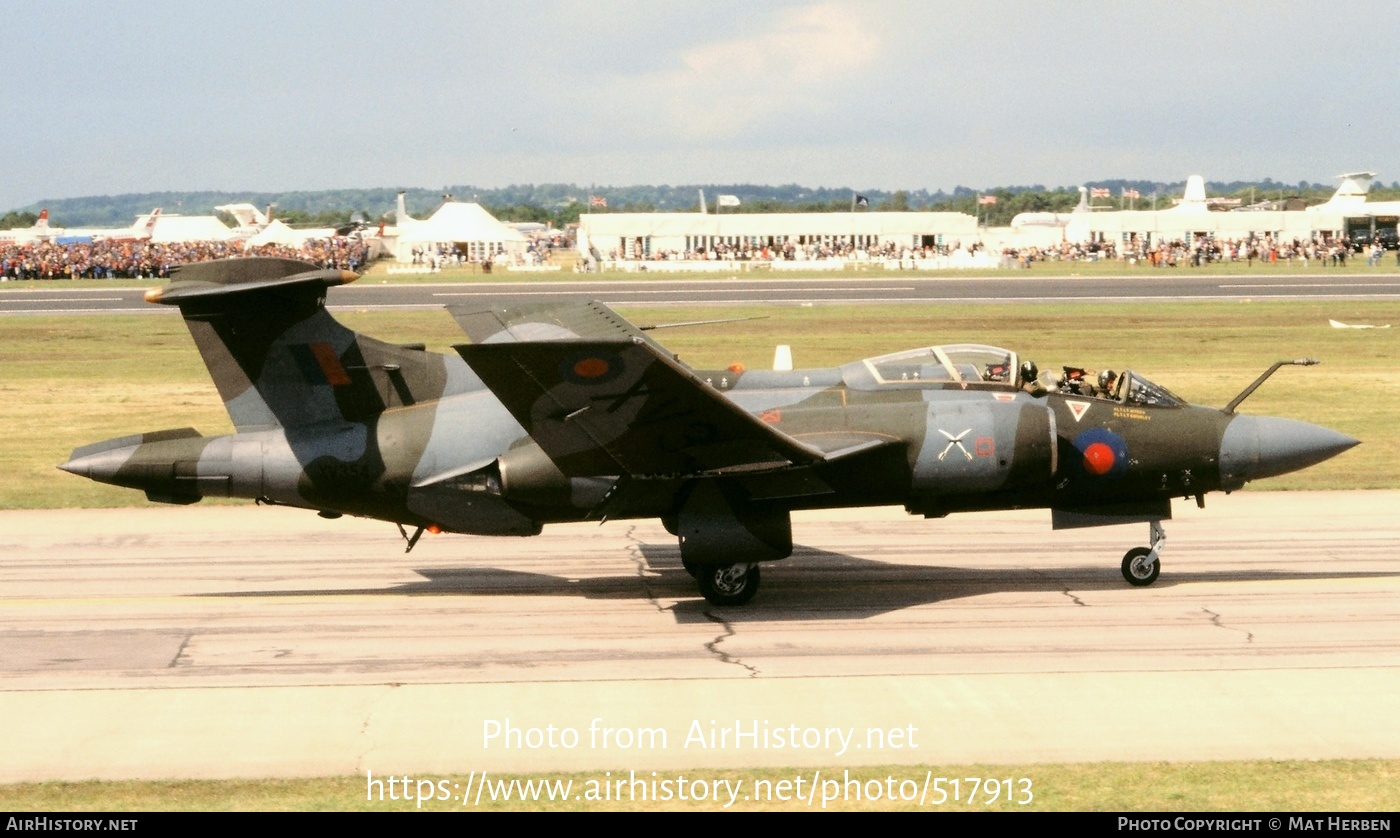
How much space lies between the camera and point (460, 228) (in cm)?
11631

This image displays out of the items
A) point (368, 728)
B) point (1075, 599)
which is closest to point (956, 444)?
point (1075, 599)

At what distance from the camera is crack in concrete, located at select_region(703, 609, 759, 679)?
14969 millimetres

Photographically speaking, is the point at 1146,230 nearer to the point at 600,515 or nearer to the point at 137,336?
the point at 137,336

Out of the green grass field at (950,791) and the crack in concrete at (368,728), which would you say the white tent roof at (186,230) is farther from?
the green grass field at (950,791)

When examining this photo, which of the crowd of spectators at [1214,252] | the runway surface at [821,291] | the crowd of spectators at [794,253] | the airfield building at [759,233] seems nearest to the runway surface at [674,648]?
the runway surface at [821,291]

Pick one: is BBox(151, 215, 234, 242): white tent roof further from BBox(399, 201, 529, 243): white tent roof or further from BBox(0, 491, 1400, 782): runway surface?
BBox(0, 491, 1400, 782): runway surface

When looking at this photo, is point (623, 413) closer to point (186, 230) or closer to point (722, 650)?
point (722, 650)

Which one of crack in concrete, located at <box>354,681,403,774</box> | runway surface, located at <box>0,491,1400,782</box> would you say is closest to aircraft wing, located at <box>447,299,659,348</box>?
runway surface, located at <box>0,491,1400,782</box>

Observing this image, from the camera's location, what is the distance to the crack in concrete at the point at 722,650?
1497cm

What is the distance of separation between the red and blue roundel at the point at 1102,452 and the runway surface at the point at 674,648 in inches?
63.0

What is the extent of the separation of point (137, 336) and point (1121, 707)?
48.0 metres

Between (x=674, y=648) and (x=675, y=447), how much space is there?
241 centimetres

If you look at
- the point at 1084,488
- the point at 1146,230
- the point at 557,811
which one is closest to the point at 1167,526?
the point at 1084,488

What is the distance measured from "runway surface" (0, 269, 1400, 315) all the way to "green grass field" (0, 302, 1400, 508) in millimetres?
5061
